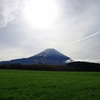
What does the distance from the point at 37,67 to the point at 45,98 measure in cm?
9189

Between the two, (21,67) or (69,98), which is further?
(21,67)

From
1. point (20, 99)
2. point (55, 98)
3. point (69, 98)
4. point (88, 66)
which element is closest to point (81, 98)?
point (69, 98)

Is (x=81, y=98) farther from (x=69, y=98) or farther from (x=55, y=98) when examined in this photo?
(x=55, y=98)

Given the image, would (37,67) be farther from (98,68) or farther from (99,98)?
(99,98)

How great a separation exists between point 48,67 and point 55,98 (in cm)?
9262

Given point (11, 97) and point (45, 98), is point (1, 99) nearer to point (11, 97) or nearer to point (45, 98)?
point (11, 97)

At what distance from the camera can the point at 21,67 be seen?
101 metres

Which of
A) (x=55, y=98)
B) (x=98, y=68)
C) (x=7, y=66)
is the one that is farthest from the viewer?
(x=98, y=68)

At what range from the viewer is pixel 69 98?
11992 millimetres

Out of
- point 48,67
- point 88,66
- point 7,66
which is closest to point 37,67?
point 48,67

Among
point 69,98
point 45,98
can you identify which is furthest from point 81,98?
point 45,98

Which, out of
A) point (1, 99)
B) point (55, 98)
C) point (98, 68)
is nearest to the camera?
Answer: point (1, 99)

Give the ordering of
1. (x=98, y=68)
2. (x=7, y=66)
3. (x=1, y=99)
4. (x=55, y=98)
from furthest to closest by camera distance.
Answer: (x=98, y=68) → (x=7, y=66) → (x=55, y=98) → (x=1, y=99)

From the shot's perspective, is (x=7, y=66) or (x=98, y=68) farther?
(x=98, y=68)
